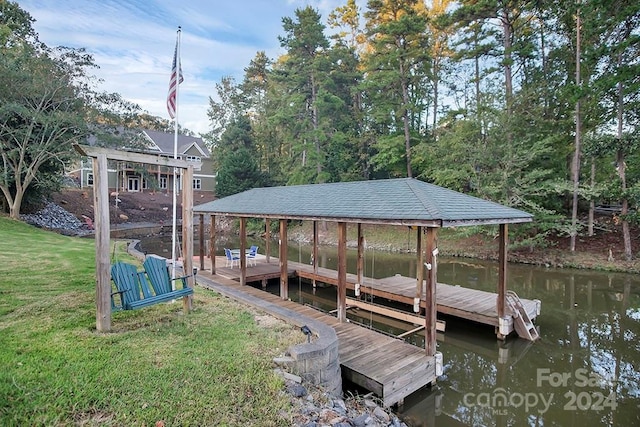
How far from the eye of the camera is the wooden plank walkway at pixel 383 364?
4.71m

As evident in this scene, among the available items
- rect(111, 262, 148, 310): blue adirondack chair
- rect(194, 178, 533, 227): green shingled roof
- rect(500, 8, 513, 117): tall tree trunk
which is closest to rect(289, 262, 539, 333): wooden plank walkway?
rect(194, 178, 533, 227): green shingled roof

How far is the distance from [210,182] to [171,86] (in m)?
37.6

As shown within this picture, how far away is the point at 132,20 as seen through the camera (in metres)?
10.5

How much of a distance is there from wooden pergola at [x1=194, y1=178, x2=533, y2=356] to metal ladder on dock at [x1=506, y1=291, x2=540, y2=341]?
32 centimetres

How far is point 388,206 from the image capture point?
252 inches

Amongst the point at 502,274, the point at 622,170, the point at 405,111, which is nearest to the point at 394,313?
the point at 502,274

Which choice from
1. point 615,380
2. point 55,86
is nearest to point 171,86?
point 615,380

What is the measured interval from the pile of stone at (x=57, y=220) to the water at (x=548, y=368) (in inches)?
687

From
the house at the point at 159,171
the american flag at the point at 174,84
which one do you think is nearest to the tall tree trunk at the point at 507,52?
the american flag at the point at 174,84

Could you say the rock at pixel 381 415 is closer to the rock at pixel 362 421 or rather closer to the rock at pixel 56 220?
the rock at pixel 362 421

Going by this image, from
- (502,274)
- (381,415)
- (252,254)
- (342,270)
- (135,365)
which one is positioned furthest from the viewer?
(252,254)

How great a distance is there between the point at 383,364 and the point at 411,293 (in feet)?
14.3

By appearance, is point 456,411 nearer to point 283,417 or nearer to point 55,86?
point 283,417

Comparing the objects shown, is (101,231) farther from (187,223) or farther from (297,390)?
(297,390)
